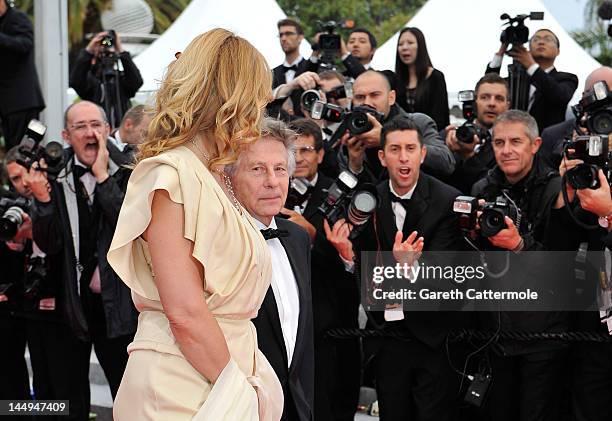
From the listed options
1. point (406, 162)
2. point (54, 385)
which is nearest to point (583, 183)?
point (406, 162)

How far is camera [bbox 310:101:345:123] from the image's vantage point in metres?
5.79

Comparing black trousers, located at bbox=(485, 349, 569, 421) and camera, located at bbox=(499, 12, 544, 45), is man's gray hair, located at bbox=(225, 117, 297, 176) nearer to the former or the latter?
black trousers, located at bbox=(485, 349, 569, 421)

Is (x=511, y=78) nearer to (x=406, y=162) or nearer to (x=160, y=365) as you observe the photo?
(x=406, y=162)

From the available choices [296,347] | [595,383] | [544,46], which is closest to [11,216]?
[296,347]

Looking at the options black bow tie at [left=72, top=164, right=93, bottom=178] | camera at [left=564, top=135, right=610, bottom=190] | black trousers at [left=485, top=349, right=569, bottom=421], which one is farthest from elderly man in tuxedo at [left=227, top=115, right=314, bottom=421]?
black bow tie at [left=72, top=164, right=93, bottom=178]

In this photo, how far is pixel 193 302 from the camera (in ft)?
7.75

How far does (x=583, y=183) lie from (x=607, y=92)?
2.03 feet

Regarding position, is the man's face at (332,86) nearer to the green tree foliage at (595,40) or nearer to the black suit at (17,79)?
the black suit at (17,79)

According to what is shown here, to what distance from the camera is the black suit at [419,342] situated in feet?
16.5

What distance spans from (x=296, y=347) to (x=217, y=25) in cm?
724

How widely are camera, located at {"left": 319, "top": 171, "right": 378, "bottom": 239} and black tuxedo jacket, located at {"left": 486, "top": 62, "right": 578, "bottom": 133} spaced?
2.06 metres

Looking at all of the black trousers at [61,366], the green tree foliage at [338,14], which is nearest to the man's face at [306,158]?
the black trousers at [61,366]

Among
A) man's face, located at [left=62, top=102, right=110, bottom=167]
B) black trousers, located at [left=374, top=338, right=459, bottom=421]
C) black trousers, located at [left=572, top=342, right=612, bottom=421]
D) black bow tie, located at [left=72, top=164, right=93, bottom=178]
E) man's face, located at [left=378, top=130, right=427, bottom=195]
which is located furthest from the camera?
black bow tie, located at [left=72, top=164, right=93, bottom=178]

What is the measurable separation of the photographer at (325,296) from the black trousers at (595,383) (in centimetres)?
126
